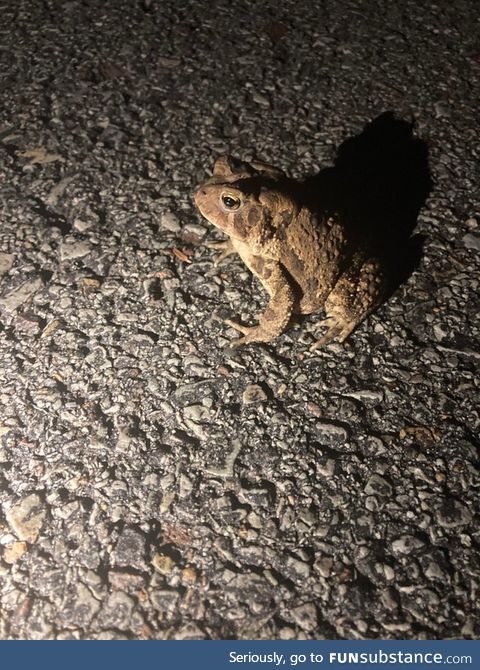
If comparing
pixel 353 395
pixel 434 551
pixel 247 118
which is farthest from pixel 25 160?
pixel 434 551

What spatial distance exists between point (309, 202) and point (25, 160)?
6.35ft

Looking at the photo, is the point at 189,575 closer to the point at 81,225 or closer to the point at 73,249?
the point at 73,249

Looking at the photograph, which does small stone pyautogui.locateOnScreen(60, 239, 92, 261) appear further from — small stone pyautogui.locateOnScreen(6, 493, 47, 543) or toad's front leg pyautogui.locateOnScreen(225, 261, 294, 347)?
small stone pyautogui.locateOnScreen(6, 493, 47, 543)

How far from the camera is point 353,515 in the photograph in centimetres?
228

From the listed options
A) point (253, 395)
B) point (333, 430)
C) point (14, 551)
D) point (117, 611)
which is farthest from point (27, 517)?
point (333, 430)

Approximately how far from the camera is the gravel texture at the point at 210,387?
83.7 inches

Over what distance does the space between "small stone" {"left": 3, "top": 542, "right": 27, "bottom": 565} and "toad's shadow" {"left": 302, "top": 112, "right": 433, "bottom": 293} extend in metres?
1.94

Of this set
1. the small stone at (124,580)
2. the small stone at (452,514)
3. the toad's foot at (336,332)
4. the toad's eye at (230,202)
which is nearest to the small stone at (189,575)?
the small stone at (124,580)

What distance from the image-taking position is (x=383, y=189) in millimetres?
3344

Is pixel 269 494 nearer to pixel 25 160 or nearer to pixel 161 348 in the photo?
pixel 161 348

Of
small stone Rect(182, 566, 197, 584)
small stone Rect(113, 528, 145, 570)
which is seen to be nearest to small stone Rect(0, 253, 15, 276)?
small stone Rect(113, 528, 145, 570)

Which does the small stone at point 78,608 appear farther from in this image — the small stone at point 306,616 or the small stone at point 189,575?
the small stone at point 306,616

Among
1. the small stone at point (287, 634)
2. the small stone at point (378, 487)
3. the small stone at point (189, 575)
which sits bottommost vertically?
the small stone at point (189, 575)

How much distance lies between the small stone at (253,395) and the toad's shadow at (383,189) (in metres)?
0.85
